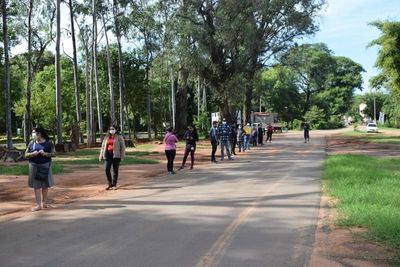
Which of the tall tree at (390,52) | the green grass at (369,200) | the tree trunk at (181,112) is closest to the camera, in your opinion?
the green grass at (369,200)

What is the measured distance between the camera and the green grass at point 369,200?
766 centimetres

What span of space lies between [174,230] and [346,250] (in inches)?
105

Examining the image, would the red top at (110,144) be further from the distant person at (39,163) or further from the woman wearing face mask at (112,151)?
the distant person at (39,163)

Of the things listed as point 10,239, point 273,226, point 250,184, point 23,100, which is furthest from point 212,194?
point 23,100

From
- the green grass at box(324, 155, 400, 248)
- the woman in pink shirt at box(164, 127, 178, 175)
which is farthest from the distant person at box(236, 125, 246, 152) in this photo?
the green grass at box(324, 155, 400, 248)

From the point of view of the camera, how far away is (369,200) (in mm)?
10352

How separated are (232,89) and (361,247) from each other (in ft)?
Answer: 100

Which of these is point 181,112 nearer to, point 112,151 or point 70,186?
point 70,186

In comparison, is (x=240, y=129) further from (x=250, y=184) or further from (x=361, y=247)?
(x=361, y=247)

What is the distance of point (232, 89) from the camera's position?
37.2 m

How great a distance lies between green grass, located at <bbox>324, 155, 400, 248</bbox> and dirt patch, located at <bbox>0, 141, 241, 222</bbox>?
5.67 m

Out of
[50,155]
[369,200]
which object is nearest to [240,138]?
[369,200]

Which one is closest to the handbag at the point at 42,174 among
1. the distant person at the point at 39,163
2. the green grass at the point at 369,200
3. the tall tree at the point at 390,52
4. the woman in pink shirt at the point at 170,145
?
the distant person at the point at 39,163

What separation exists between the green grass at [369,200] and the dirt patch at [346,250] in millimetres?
225
